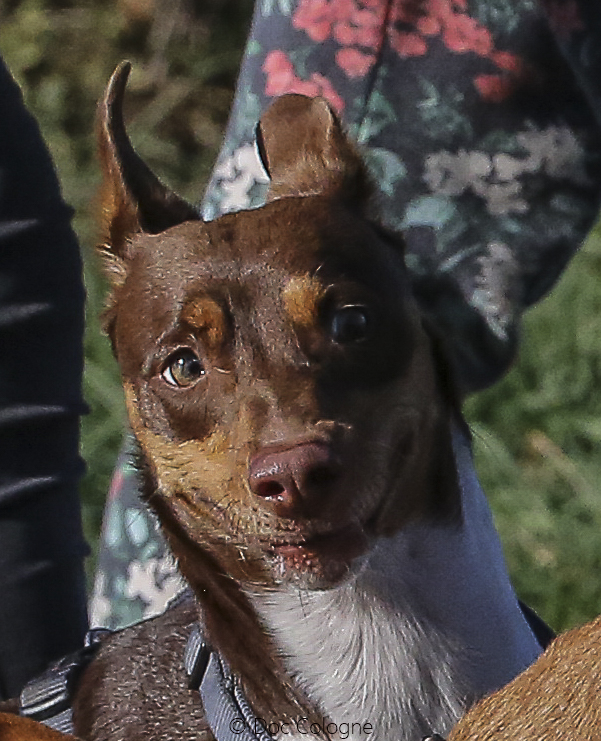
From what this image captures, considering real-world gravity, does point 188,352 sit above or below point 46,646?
above

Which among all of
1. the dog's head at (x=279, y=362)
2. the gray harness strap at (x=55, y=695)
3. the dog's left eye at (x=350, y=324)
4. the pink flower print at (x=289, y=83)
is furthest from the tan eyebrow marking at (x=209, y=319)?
the pink flower print at (x=289, y=83)

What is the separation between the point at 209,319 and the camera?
1.28 metres

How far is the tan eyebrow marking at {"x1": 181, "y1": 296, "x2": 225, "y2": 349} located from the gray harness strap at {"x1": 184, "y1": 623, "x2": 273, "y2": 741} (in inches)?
12.7

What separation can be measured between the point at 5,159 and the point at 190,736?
2.47ft

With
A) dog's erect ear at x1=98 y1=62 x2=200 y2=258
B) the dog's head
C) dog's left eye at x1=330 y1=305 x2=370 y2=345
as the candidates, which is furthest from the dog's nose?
dog's erect ear at x1=98 y1=62 x2=200 y2=258

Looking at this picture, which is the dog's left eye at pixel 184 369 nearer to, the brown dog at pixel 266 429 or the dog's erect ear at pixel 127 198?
the brown dog at pixel 266 429

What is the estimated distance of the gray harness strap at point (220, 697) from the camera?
→ 51.1 inches

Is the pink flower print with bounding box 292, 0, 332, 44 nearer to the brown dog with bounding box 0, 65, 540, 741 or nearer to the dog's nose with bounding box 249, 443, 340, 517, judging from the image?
the brown dog with bounding box 0, 65, 540, 741

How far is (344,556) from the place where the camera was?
1204 mm

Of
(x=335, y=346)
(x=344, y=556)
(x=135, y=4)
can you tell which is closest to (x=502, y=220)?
(x=335, y=346)

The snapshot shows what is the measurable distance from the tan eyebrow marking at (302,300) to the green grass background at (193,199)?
1220 millimetres

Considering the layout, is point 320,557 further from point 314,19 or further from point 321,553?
point 314,19

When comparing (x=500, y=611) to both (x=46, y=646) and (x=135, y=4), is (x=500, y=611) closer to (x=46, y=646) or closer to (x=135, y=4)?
(x=46, y=646)

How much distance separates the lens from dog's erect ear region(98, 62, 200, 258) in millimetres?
1345
